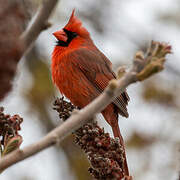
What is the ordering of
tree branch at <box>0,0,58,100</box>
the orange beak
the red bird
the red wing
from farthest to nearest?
the orange beak → the red wing → the red bird → tree branch at <box>0,0,58,100</box>

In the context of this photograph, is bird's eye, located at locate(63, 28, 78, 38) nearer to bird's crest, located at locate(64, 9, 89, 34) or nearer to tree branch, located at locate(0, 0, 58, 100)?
bird's crest, located at locate(64, 9, 89, 34)

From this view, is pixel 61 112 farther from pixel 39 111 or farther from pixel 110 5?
pixel 110 5

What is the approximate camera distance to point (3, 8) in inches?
65.1

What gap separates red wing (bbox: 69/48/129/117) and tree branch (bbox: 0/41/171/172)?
2.37 meters

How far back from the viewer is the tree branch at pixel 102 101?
1.68 meters

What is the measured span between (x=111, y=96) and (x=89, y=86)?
2.68 meters

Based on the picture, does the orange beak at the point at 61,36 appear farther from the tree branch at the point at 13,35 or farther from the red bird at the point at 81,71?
the tree branch at the point at 13,35

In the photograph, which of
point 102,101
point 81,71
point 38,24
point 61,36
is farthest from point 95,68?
point 38,24

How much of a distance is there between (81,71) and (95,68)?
20 cm

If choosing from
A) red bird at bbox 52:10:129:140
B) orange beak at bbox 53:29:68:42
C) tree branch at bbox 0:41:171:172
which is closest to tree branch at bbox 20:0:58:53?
tree branch at bbox 0:41:171:172

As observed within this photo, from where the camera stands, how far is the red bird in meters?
4.33

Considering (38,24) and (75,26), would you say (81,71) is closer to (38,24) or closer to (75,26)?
(75,26)

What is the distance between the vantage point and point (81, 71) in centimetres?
459

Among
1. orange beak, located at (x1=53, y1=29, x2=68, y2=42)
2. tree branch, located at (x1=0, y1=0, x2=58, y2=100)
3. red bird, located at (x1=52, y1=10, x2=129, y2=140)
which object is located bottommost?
tree branch, located at (x1=0, y1=0, x2=58, y2=100)
